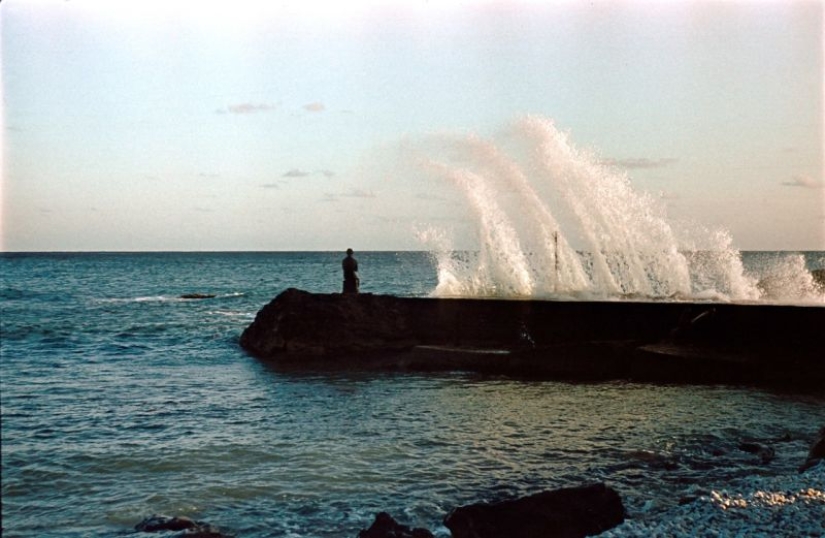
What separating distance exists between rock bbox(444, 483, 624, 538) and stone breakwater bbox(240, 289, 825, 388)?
28.8 ft

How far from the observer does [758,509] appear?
7.50m

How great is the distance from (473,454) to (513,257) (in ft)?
50.6

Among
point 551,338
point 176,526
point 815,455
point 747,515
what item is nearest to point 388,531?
point 176,526

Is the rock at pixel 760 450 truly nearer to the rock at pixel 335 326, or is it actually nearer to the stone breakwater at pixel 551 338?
the stone breakwater at pixel 551 338

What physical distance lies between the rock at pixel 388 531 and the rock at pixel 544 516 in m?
0.42

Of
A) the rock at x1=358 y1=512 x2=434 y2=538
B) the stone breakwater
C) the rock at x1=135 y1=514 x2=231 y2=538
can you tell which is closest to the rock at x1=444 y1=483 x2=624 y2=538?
the rock at x1=358 y1=512 x2=434 y2=538

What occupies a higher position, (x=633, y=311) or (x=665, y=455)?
(x=633, y=311)

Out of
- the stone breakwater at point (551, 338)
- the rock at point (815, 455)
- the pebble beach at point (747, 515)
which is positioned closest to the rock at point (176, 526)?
the pebble beach at point (747, 515)

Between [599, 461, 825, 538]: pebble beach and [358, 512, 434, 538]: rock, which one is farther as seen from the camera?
[599, 461, 825, 538]: pebble beach

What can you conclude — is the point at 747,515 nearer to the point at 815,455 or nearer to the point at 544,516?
the point at 544,516

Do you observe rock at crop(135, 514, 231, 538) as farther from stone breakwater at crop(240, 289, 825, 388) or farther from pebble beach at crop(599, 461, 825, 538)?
stone breakwater at crop(240, 289, 825, 388)

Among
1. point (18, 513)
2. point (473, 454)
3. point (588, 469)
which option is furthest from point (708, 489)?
point (18, 513)

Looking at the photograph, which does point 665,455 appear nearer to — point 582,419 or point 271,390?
point 582,419

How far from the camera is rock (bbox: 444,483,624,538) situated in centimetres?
695
